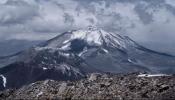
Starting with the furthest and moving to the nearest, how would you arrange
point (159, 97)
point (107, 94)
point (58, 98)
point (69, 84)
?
point (69, 84) < point (58, 98) < point (107, 94) < point (159, 97)

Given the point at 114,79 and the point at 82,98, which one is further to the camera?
the point at 114,79

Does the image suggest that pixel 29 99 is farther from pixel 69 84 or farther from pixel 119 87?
pixel 119 87

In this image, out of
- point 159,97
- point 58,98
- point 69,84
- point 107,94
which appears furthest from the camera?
point 69,84

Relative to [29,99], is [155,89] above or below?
above

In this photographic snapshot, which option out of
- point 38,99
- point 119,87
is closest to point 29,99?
point 38,99

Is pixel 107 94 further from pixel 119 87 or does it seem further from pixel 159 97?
pixel 159 97

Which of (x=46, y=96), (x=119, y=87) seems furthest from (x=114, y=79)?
(x=46, y=96)
